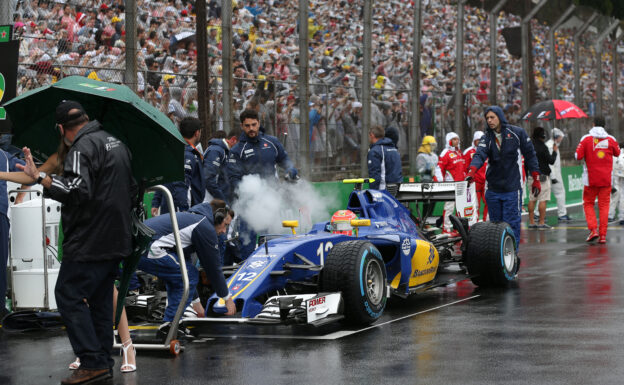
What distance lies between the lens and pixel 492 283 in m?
10.8

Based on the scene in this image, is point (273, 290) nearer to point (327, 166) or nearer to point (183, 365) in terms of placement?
point (183, 365)

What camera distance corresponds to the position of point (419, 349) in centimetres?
745

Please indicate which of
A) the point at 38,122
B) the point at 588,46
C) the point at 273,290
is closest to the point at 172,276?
the point at 273,290

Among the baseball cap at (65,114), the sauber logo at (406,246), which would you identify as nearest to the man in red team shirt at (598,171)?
the sauber logo at (406,246)

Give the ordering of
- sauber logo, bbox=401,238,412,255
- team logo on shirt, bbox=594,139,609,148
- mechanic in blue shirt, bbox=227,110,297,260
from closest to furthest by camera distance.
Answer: sauber logo, bbox=401,238,412,255 → mechanic in blue shirt, bbox=227,110,297,260 → team logo on shirt, bbox=594,139,609,148

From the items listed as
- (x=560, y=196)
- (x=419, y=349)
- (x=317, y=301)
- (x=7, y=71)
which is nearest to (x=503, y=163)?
(x=317, y=301)

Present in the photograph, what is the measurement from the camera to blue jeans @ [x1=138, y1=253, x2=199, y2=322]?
7.84 m

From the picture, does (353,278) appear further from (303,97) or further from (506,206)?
(303,97)

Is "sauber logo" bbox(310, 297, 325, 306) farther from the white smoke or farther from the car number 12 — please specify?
the white smoke

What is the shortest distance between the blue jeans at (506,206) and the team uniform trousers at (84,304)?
6.94 m

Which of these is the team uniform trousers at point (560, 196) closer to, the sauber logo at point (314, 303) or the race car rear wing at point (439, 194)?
the race car rear wing at point (439, 194)

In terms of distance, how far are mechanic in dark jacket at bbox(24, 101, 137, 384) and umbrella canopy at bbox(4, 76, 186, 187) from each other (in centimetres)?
38

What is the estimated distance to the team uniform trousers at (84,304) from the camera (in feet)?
20.9

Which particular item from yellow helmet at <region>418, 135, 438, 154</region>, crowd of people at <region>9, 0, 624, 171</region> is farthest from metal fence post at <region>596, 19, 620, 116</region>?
yellow helmet at <region>418, 135, 438, 154</region>
